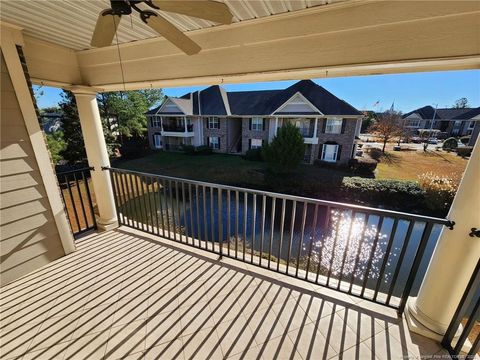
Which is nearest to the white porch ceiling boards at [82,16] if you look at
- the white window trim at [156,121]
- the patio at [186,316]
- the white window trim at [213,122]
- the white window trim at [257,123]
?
the patio at [186,316]

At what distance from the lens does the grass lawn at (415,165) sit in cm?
1095

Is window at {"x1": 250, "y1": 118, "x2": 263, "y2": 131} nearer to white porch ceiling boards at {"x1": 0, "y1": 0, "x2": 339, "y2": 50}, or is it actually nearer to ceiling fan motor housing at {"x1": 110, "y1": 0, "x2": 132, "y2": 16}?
white porch ceiling boards at {"x1": 0, "y1": 0, "x2": 339, "y2": 50}

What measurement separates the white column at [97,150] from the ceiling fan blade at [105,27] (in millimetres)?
1733

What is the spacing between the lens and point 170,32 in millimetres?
1440

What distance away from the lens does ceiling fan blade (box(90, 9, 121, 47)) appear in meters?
1.34

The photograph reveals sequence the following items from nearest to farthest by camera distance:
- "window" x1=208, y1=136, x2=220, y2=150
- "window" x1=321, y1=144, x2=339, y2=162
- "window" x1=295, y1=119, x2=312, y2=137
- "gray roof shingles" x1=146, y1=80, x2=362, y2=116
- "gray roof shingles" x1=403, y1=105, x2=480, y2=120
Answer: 1. "gray roof shingles" x1=146, y1=80, x2=362, y2=116
2. "window" x1=321, y1=144, x2=339, y2=162
3. "window" x1=295, y1=119, x2=312, y2=137
4. "window" x1=208, y1=136, x2=220, y2=150
5. "gray roof shingles" x1=403, y1=105, x2=480, y2=120

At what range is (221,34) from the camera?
212cm

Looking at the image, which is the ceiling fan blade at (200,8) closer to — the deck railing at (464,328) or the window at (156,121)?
the deck railing at (464,328)

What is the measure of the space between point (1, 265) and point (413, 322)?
13.4 feet

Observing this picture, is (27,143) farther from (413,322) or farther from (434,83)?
(434,83)

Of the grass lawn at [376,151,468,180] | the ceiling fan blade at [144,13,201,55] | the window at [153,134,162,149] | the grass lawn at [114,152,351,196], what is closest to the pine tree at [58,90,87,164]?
the grass lawn at [114,152,351,196]

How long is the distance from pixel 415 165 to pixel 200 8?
16.2m

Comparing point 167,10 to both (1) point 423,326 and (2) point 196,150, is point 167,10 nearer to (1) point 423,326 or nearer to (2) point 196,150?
(1) point 423,326

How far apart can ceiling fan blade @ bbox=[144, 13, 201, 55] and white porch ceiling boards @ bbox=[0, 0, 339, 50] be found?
49cm
